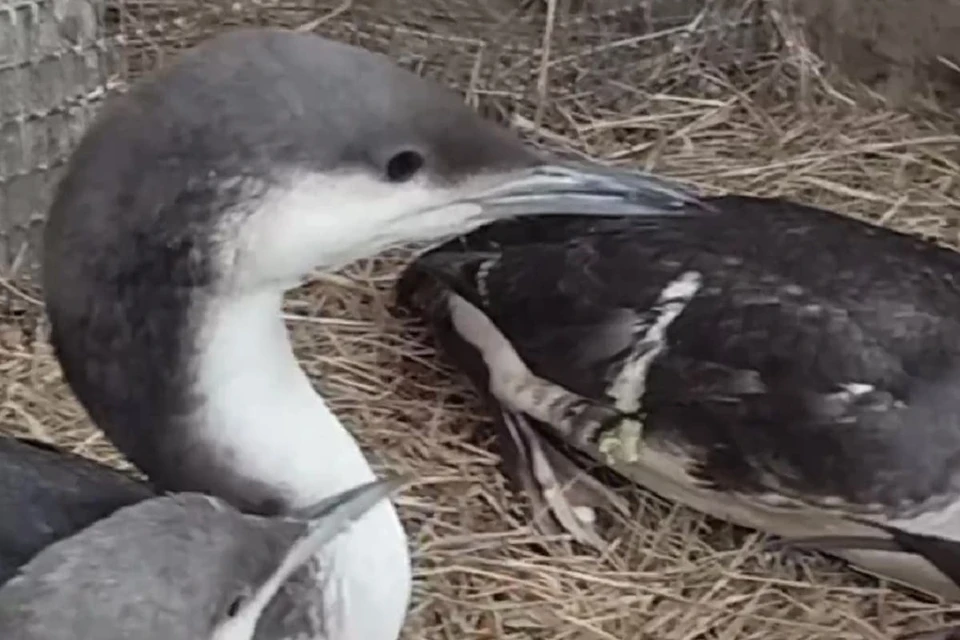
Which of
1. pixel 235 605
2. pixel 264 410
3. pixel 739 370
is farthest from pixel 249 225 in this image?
pixel 739 370

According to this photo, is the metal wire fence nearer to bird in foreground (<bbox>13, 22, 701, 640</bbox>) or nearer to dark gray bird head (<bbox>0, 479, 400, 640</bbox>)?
bird in foreground (<bbox>13, 22, 701, 640</bbox>)

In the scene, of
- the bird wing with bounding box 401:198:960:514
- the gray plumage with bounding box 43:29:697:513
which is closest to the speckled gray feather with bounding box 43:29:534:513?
the gray plumage with bounding box 43:29:697:513

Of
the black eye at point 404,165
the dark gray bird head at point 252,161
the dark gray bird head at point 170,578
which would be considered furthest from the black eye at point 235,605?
the black eye at point 404,165

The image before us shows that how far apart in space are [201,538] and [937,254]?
1.14 m

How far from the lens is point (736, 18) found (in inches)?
119

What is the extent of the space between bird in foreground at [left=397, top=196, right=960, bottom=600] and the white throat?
0.53m

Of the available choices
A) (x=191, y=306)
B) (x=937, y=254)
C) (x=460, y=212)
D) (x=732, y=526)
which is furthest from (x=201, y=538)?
(x=937, y=254)

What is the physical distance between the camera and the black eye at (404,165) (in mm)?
1417

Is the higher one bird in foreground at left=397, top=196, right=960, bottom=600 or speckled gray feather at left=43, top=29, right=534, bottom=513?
speckled gray feather at left=43, top=29, right=534, bottom=513

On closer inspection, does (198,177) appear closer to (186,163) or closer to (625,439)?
(186,163)

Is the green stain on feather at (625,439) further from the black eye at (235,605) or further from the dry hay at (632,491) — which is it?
the black eye at (235,605)

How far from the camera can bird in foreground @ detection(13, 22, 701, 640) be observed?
1367 millimetres

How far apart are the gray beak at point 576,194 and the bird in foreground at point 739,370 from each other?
0.41 meters

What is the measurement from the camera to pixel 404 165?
143 cm
